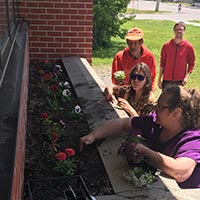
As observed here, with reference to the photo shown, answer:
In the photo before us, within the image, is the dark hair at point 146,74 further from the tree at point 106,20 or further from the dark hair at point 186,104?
the tree at point 106,20

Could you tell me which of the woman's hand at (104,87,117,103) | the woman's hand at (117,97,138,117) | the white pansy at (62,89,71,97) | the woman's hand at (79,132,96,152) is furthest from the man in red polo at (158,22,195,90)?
the woman's hand at (79,132,96,152)

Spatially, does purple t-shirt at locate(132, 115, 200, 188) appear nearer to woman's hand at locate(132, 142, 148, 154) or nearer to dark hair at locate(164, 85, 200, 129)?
dark hair at locate(164, 85, 200, 129)

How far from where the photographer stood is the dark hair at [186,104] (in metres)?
2.75

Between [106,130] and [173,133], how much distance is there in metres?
0.53

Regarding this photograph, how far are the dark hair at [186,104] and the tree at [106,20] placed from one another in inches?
353

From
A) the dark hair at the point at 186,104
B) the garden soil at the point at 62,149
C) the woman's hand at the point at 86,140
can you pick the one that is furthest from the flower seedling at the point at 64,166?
the dark hair at the point at 186,104

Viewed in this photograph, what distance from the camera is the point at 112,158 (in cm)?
271

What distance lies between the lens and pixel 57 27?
19.4 feet

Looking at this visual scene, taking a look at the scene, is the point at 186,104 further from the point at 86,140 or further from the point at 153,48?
the point at 153,48

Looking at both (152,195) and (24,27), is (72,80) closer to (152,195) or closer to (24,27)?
(24,27)

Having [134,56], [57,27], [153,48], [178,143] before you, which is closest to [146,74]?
[134,56]

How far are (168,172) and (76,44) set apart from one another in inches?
153

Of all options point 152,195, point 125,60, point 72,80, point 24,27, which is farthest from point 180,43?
point 152,195

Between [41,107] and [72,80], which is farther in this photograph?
[72,80]
